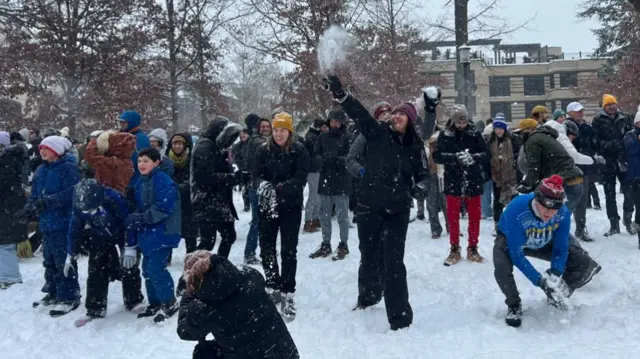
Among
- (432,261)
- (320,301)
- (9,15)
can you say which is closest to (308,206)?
(432,261)

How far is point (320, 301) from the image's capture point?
6203 millimetres

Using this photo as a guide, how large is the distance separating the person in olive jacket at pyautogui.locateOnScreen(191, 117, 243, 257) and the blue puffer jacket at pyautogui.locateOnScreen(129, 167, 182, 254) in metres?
0.52

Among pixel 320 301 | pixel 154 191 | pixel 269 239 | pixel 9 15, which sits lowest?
pixel 320 301

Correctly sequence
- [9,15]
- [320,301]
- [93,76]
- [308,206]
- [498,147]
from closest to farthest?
[320,301]
[498,147]
[308,206]
[9,15]
[93,76]

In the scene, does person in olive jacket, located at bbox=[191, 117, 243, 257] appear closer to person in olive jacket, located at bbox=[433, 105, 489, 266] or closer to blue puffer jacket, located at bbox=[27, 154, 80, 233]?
blue puffer jacket, located at bbox=[27, 154, 80, 233]

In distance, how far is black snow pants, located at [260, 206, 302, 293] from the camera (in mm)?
5785

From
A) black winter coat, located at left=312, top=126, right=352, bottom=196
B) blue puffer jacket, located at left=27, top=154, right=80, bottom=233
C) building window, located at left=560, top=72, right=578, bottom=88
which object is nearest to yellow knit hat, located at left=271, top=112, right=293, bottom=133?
black winter coat, located at left=312, top=126, right=352, bottom=196

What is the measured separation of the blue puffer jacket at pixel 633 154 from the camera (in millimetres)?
7871

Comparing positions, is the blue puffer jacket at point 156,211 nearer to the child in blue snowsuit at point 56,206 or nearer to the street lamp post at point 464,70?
the child in blue snowsuit at point 56,206

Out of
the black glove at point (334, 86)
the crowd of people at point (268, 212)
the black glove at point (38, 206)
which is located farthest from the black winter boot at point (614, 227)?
the black glove at point (38, 206)

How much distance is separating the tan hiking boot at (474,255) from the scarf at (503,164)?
2.13 m

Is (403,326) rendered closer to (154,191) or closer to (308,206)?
(154,191)

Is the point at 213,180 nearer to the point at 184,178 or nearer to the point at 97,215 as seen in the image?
the point at 97,215

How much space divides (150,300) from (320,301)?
192cm
